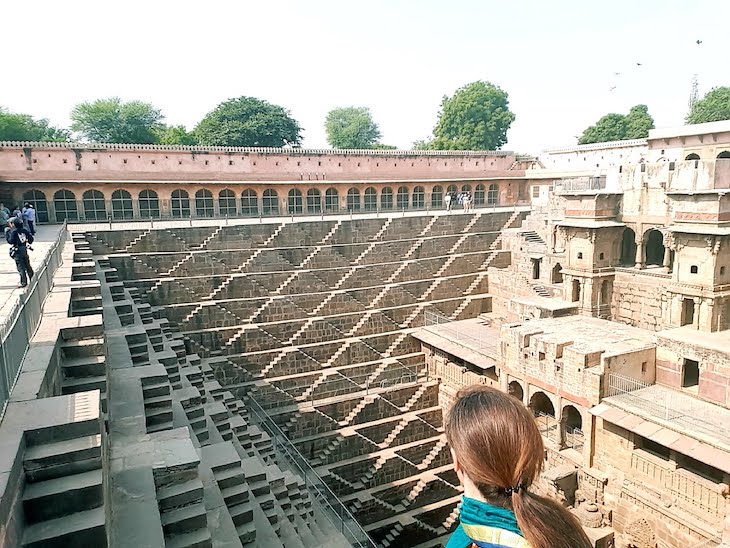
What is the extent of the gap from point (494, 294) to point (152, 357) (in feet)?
44.5

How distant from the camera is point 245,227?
17.7 metres

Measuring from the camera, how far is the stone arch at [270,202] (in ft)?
73.7

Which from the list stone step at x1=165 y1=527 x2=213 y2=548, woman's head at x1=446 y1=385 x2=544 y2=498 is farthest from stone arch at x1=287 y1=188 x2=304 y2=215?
woman's head at x1=446 y1=385 x2=544 y2=498

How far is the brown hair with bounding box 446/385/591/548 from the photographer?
1.57 meters

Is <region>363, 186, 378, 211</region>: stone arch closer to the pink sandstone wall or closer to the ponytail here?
the pink sandstone wall

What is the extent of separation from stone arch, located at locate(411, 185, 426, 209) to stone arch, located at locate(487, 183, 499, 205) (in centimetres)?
406

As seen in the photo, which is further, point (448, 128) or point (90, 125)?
point (448, 128)

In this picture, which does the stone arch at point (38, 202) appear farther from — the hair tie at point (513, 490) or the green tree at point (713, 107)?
the green tree at point (713, 107)

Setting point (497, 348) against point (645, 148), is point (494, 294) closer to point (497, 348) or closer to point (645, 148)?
point (497, 348)

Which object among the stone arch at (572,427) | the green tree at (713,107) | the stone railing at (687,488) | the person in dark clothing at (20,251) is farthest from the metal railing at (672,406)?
the green tree at (713,107)

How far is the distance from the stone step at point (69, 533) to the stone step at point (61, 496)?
2.3 inches

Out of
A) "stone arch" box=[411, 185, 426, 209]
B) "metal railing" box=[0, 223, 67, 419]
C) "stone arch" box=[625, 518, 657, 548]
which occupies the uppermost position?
"stone arch" box=[411, 185, 426, 209]

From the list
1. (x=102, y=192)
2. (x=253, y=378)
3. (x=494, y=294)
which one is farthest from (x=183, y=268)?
(x=494, y=294)

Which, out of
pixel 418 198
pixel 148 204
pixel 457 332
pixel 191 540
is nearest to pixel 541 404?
pixel 457 332
